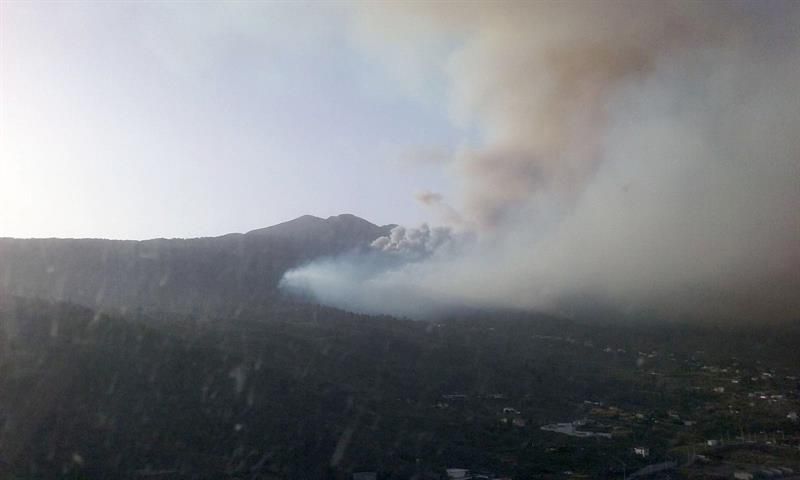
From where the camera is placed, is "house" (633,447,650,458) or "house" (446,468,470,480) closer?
"house" (446,468,470,480)

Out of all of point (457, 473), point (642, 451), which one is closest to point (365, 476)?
point (457, 473)

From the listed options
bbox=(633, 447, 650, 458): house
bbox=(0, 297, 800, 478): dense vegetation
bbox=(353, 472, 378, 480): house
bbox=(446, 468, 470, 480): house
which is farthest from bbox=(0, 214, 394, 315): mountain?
bbox=(633, 447, 650, 458): house

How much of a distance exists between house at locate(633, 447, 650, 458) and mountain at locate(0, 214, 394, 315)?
33.7m

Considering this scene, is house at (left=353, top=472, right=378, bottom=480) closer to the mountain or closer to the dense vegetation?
the dense vegetation

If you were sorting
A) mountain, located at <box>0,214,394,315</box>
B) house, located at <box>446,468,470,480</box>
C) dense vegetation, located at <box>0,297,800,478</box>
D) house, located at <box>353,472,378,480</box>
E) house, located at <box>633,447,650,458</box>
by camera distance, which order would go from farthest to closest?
mountain, located at <box>0,214,394,315</box>, house, located at <box>633,447,650,458</box>, house, located at <box>446,468,470,480</box>, house, located at <box>353,472,378,480</box>, dense vegetation, located at <box>0,297,800,478</box>

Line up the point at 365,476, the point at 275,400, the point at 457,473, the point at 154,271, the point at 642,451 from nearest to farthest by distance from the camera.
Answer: the point at 365,476 < the point at 457,473 < the point at 275,400 < the point at 642,451 < the point at 154,271

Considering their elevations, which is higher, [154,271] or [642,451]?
[154,271]

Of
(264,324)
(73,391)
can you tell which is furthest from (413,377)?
(73,391)

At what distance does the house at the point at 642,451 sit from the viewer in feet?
118

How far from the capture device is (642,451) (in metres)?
36.6

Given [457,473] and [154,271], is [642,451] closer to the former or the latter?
[457,473]

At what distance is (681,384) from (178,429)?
126 ft

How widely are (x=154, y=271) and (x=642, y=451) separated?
54.4 metres

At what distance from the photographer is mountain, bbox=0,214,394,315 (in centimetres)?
6494
